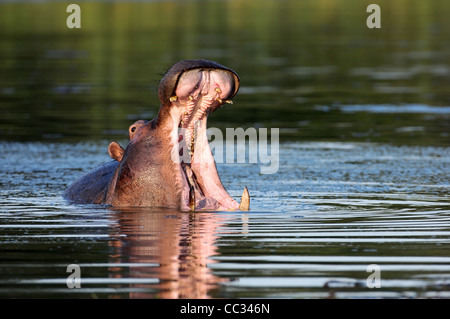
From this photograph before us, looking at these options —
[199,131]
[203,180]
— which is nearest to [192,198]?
[203,180]

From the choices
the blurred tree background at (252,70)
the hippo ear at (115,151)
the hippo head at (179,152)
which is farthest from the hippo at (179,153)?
the blurred tree background at (252,70)

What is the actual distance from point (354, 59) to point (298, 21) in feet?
50.0

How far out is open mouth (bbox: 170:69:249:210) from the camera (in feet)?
28.0

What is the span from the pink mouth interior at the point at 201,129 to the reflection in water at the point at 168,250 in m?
0.17

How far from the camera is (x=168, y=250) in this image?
7656 millimetres

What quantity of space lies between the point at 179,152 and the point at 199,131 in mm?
268

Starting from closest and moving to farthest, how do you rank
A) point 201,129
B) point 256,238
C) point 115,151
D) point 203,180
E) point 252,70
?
1. point 256,238
2. point 201,129
3. point 203,180
4. point 115,151
5. point 252,70

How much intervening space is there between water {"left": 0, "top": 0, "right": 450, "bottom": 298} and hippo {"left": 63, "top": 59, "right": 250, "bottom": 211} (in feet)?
0.51

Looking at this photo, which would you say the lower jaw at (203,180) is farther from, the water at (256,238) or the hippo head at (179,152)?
the water at (256,238)

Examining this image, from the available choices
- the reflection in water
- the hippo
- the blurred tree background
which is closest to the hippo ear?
the hippo

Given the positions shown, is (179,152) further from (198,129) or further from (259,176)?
(259,176)
